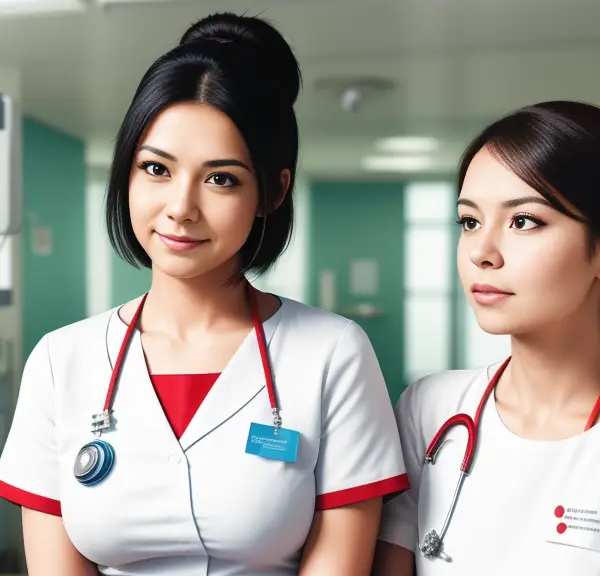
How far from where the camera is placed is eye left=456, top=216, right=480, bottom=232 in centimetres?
125

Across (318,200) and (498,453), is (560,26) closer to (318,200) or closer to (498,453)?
(498,453)

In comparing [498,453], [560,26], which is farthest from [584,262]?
[560,26]

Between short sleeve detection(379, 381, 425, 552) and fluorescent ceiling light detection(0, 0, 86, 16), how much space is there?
2768mm

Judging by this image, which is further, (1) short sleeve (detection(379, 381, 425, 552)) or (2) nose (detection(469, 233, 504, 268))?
(1) short sleeve (detection(379, 381, 425, 552))

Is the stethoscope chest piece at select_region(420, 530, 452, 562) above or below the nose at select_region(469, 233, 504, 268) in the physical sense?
below

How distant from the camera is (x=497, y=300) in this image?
1.18 metres

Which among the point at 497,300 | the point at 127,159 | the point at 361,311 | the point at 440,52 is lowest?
the point at 361,311

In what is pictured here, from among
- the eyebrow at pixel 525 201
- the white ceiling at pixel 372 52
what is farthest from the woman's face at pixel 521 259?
the white ceiling at pixel 372 52

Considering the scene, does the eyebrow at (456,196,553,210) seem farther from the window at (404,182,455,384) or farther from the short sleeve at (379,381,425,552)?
the window at (404,182,455,384)

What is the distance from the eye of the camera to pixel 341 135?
6.36 metres

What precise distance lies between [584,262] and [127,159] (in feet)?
2.27

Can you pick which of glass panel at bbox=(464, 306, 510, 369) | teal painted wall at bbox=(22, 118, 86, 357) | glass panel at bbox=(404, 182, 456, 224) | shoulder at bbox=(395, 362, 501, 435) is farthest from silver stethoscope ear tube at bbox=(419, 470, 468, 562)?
glass panel at bbox=(404, 182, 456, 224)

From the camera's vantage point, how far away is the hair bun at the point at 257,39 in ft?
4.35

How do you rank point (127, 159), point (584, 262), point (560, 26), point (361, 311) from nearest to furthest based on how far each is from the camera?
point (584, 262) < point (127, 159) < point (560, 26) < point (361, 311)
